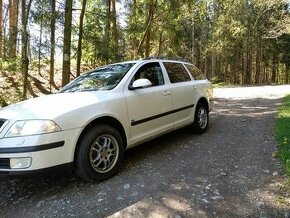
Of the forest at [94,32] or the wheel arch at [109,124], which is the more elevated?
the forest at [94,32]

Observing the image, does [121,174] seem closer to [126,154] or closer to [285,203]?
[126,154]

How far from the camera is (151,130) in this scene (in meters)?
6.11

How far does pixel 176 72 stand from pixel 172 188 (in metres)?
3.17

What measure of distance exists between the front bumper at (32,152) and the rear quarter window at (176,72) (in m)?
3.10

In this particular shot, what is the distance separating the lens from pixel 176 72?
24.2 feet

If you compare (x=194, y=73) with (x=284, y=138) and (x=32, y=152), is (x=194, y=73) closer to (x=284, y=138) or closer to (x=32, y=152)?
(x=284, y=138)

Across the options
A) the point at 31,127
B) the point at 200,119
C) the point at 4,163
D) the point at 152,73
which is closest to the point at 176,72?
the point at 152,73

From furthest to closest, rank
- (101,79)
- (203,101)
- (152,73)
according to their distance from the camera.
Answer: (203,101), (152,73), (101,79)

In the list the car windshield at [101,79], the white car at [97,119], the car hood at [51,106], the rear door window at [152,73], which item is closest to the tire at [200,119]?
the white car at [97,119]

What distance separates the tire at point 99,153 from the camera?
15.8ft

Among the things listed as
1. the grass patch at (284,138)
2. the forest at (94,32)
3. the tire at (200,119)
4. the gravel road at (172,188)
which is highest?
the forest at (94,32)

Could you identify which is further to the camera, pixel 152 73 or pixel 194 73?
pixel 194 73

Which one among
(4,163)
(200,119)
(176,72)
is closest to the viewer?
(4,163)

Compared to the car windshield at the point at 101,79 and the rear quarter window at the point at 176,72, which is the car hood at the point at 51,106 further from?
the rear quarter window at the point at 176,72
